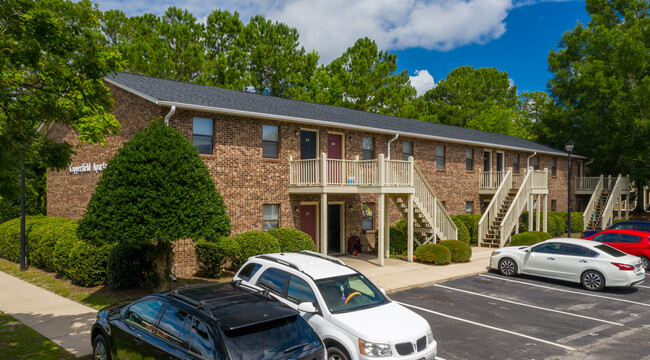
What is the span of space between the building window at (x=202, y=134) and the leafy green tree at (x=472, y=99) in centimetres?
3735

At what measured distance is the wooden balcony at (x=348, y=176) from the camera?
16719 mm

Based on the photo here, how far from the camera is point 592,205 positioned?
3097 centimetres

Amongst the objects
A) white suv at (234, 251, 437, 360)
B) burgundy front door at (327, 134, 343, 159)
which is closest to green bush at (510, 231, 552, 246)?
burgundy front door at (327, 134, 343, 159)

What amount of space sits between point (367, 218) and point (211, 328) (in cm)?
1580

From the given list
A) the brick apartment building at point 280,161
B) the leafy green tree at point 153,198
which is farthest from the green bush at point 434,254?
the leafy green tree at point 153,198

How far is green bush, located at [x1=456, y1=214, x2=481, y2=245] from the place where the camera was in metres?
23.8

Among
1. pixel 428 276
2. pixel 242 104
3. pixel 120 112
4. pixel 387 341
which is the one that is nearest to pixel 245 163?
pixel 242 104

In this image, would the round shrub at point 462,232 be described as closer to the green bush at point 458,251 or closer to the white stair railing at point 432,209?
the white stair railing at point 432,209

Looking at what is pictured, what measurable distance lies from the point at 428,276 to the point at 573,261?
462cm

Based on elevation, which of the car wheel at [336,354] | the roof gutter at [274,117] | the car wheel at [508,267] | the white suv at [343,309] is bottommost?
the car wheel at [508,267]

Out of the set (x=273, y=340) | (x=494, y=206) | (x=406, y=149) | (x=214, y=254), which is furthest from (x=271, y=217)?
(x=494, y=206)

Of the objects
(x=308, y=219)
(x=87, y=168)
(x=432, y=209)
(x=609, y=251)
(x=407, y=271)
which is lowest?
(x=407, y=271)

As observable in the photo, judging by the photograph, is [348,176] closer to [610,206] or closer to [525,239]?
[525,239]

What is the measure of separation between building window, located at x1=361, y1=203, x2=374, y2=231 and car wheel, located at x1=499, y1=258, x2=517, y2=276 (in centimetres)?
626
